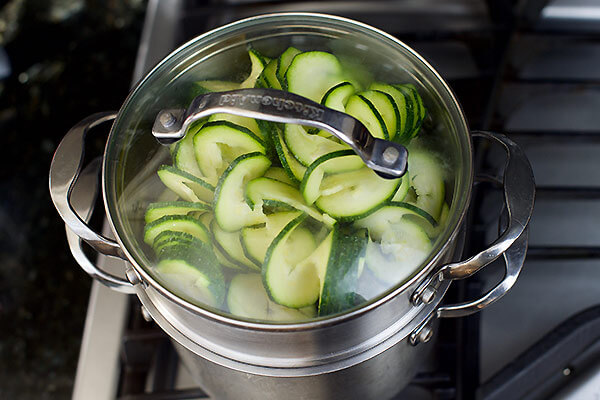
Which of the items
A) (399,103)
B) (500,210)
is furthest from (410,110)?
(500,210)

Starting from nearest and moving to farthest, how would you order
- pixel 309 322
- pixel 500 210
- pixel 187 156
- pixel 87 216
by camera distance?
1. pixel 309 322
2. pixel 187 156
3. pixel 87 216
4. pixel 500 210

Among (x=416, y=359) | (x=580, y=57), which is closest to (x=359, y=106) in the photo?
(x=416, y=359)

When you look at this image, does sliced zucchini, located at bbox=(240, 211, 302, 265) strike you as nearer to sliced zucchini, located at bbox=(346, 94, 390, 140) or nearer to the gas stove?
sliced zucchini, located at bbox=(346, 94, 390, 140)

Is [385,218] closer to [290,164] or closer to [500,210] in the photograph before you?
[290,164]

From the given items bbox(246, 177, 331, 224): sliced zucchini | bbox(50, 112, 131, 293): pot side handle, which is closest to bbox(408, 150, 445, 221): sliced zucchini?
bbox(246, 177, 331, 224): sliced zucchini

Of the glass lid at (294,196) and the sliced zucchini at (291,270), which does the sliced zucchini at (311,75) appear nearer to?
the glass lid at (294,196)

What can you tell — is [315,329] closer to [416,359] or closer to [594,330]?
[416,359]
